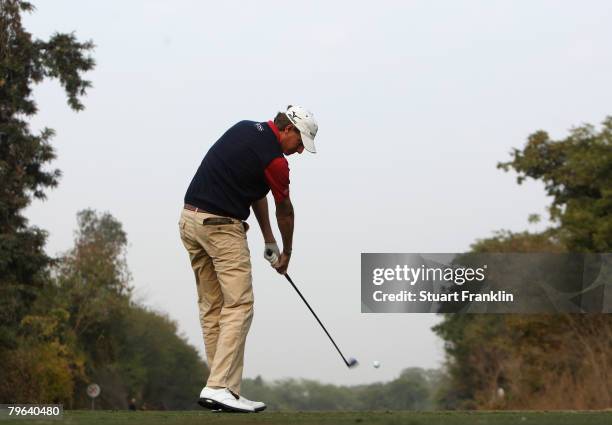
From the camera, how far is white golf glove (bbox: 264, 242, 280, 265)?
9531 millimetres

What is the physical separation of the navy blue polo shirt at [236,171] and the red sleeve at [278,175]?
0.15ft

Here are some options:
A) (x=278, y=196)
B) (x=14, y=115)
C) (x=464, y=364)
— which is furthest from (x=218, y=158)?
(x=464, y=364)

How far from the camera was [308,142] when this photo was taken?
9070 mm

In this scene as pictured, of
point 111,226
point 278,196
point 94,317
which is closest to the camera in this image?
point 278,196

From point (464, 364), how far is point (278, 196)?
70.7 meters

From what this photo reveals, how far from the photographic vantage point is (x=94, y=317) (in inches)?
2554

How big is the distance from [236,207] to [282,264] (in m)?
0.71

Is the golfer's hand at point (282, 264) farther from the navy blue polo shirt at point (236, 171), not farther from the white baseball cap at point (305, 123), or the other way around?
the white baseball cap at point (305, 123)

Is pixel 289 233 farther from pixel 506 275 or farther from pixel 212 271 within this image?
pixel 506 275

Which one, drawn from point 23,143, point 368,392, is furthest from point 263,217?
point 368,392

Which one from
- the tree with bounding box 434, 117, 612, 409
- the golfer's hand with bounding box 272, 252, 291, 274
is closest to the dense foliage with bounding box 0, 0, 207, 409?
the tree with bounding box 434, 117, 612, 409

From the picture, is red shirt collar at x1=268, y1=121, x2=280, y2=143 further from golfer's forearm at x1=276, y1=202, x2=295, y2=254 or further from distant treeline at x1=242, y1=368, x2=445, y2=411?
distant treeline at x1=242, y1=368, x2=445, y2=411

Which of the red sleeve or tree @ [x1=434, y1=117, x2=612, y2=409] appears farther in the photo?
tree @ [x1=434, y1=117, x2=612, y2=409]

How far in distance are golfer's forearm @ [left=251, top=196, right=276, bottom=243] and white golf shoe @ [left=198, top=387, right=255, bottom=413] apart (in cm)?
126
